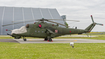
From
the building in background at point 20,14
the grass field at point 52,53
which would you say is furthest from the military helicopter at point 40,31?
the building in background at point 20,14

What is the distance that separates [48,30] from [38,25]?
2.17 m

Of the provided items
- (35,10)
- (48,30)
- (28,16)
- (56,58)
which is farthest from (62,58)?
(35,10)

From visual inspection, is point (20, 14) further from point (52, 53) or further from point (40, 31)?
point (52, 53)

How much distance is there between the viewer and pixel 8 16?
175 ft

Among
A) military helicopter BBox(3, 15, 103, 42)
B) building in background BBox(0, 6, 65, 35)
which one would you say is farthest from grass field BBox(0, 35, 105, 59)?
building in background BBox(0, 6, 65, 35)

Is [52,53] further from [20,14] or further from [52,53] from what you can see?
[20,14]

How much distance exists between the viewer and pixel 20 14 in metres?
55.6

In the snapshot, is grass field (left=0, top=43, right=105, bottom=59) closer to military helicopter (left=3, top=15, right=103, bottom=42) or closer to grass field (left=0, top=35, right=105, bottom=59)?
grass field (left=0, top=35, right=105, bottom=59)

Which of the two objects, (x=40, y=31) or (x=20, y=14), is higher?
(x=20, y=14)

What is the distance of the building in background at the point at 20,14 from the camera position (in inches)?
2040

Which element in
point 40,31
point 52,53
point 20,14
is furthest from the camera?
point 20,14

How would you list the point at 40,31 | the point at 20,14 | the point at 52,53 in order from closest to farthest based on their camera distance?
the point at 52,53 < the point at 40,31 < the point at 20,14

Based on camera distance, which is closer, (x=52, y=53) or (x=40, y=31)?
(x=52, y=53)

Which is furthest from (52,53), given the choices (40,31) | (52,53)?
(40,31)
